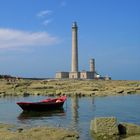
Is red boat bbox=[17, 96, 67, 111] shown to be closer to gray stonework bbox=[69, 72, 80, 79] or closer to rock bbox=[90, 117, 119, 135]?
rock bbox=[90, 117, 119, 135]

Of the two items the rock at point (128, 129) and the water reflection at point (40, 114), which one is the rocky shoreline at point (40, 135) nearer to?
the rock at point (128, 129)

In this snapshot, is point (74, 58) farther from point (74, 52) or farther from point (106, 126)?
point (106, 126)

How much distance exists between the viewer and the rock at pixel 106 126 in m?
22.5

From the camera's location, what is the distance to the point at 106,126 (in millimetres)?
22750

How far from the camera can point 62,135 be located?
2173cm

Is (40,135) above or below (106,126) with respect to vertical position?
below

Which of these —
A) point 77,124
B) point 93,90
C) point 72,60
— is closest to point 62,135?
point 77,124

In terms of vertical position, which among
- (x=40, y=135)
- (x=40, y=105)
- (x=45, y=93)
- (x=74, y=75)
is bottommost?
(x=40, y=135)

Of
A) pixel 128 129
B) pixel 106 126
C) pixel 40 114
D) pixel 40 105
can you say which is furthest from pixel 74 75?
pixel 106 126

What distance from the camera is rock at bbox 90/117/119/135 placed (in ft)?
74.0

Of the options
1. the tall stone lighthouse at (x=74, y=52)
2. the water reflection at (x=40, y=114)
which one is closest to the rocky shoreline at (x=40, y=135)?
the water reflection at (x=40, y=114)

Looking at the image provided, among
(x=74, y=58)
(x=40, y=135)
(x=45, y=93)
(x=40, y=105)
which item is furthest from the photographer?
(x=74, y=58)

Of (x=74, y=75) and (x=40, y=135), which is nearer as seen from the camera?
(x=40, y=135)

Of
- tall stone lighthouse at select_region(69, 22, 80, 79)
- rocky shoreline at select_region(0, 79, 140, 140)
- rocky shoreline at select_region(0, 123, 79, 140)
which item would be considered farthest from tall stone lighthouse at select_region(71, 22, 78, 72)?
rocky shoreline at select_region(0, 123, 79, 140)
